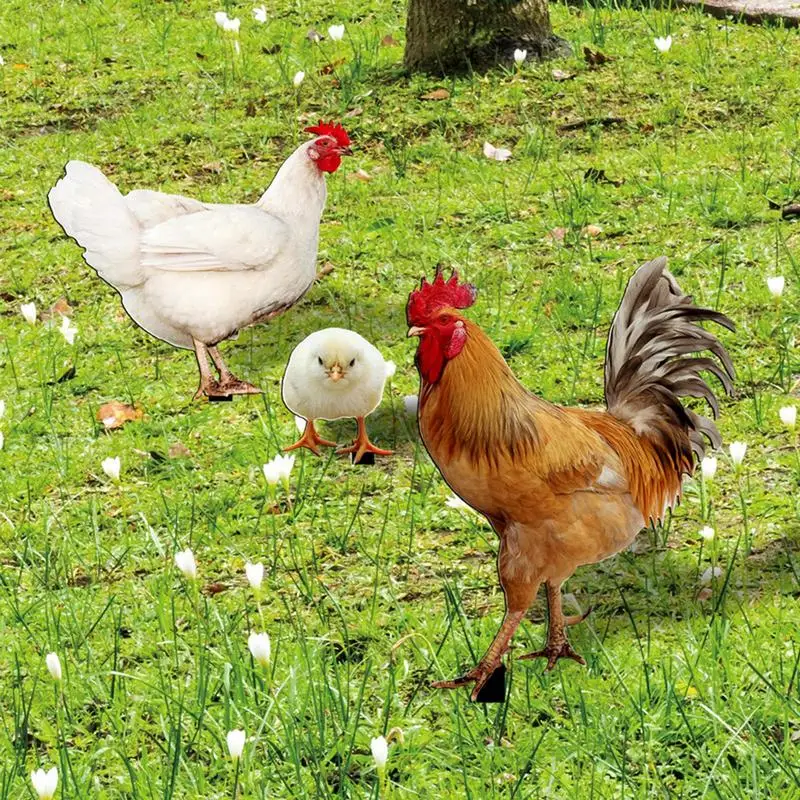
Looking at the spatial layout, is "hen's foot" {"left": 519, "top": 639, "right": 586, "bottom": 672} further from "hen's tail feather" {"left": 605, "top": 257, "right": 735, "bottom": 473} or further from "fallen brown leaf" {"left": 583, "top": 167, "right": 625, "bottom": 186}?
"fallen brown leaf" {"left": 583, "top": 167, "right": 625, "bottom": 186}

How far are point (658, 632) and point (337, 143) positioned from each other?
2.92 metres

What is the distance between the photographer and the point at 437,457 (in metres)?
4.26

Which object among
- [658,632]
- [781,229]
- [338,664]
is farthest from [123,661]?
[781,229]

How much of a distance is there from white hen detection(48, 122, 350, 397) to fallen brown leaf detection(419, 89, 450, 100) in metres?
3.44

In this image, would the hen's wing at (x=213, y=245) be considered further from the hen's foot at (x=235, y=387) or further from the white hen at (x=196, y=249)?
the hen's foot at (x=235, y=387)

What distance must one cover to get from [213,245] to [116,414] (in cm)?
97

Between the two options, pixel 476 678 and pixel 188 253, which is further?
pixel 188 253

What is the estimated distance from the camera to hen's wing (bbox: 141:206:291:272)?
614 centimetres

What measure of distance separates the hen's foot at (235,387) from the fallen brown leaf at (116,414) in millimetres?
398

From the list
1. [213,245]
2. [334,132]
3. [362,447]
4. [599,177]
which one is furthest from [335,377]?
[599,177]

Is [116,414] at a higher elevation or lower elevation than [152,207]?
lower

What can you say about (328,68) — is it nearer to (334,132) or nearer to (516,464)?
(334,132)

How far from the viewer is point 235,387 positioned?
6.61 metres

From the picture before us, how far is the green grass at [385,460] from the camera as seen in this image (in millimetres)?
4246
